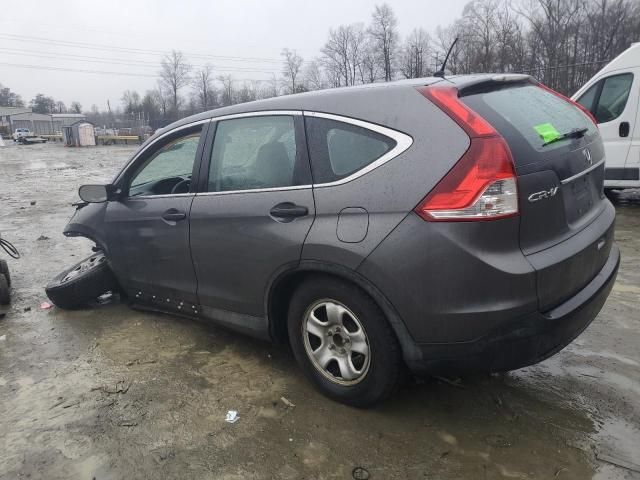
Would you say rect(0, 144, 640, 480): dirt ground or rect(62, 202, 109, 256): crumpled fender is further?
rect(62, 202, 109, 256): crumpled fender

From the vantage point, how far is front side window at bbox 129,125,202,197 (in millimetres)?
3688

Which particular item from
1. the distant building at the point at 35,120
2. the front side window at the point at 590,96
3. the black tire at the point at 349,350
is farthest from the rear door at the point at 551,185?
the distant building at the point at 35,120

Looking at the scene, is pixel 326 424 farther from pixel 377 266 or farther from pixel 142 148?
pixel 142 148

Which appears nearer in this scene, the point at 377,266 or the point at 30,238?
the point at 377,266

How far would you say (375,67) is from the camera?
76.9 m

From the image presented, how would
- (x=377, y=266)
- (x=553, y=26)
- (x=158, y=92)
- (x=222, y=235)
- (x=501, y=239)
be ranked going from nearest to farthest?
1. (x=501, y=239)
2. (x=377, y=266)
3. (x=222, y=235)
4. (x=553, y=26)
5. (x=158, y=92)

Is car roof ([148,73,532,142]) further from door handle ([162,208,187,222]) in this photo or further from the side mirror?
the side mirror

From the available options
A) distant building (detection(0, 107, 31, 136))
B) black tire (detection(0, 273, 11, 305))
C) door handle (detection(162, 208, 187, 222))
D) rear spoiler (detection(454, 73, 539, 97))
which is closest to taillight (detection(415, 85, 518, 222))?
rear spoiler (detection(454, 73, 539, 97))

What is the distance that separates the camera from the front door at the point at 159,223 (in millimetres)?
3635

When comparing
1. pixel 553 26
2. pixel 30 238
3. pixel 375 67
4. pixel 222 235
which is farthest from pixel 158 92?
pixel 222 235

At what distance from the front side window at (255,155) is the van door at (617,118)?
22.5 ft

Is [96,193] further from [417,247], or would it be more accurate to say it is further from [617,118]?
[617,118]

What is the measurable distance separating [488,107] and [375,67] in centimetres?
7894

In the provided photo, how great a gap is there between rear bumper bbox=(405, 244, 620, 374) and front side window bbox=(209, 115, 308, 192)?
1.17m
